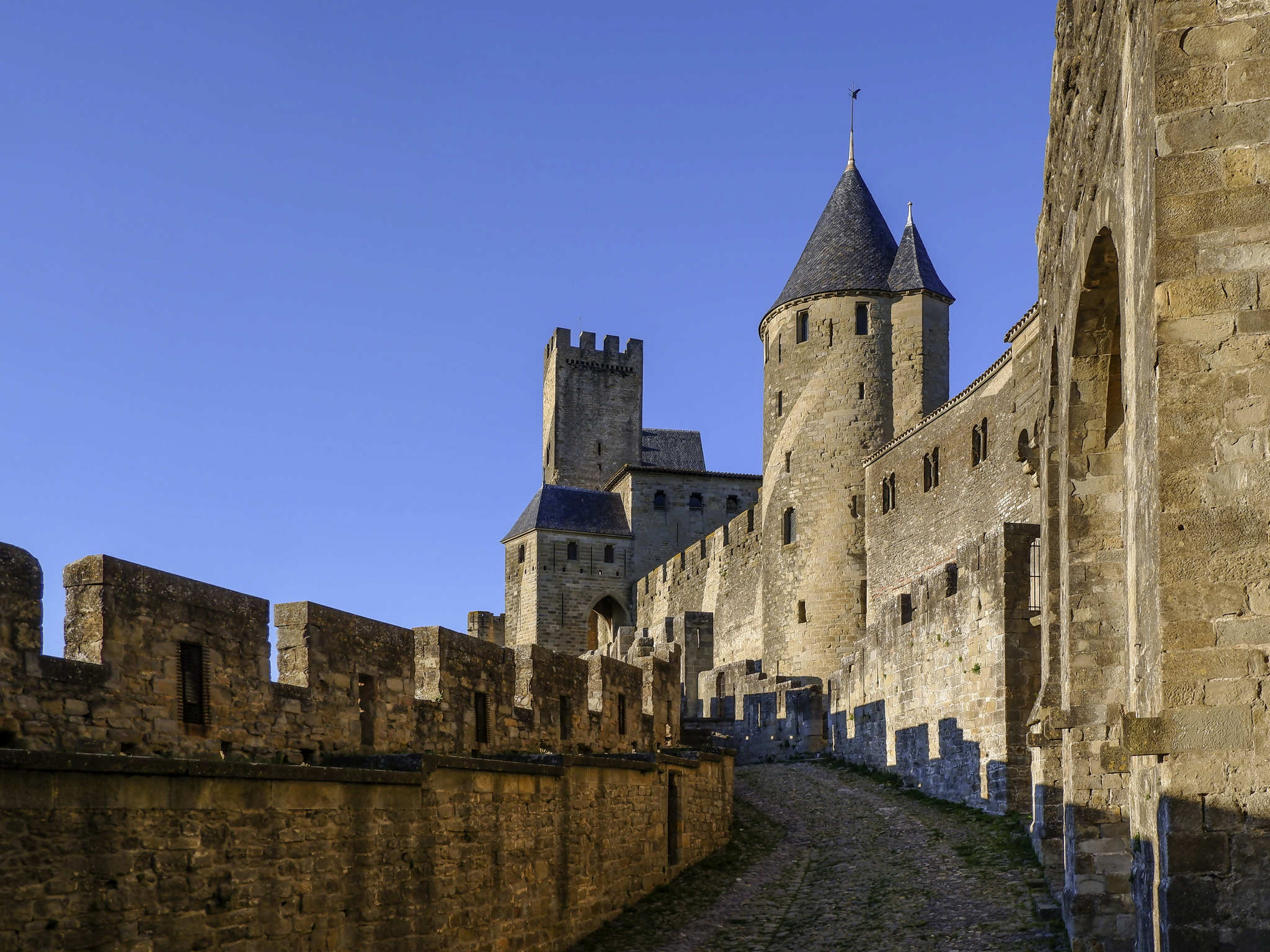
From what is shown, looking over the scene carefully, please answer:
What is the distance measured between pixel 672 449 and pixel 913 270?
27448 millimetres

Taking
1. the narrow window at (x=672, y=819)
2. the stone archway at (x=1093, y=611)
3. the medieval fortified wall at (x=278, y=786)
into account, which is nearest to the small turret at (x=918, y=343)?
the narrow window at (x=672, y=819)

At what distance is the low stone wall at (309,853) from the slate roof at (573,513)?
38.0 meters

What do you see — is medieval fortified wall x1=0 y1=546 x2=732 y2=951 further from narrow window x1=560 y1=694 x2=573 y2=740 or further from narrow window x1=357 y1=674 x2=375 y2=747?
narrow window x1=560 y1=694 x2=573 y2=740

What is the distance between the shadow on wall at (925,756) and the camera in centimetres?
1667

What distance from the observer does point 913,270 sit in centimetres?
3578

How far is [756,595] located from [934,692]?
20.5m

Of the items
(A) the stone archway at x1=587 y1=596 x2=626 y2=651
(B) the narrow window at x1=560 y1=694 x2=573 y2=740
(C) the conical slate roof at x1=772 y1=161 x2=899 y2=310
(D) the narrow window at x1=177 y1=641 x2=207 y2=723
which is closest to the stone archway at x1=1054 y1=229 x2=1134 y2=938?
(D) the narrow window at x1=177 y1=641 x2=207 y2=723

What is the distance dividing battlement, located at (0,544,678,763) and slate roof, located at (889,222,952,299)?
23312mm

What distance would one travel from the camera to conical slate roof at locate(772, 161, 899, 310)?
36.2 m

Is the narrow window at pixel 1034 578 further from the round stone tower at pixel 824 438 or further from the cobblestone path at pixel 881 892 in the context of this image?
the round stone tower at pixel 824 438

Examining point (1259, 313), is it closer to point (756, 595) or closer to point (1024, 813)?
point (1024, 813)

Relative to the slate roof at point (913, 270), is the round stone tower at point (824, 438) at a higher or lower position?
lower

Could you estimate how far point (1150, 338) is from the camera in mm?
6121

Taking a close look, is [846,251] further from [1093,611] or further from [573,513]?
[1093,611]
